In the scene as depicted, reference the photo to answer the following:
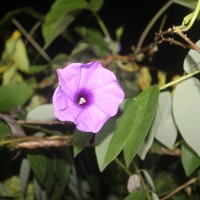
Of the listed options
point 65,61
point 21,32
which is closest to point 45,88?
point 65,61

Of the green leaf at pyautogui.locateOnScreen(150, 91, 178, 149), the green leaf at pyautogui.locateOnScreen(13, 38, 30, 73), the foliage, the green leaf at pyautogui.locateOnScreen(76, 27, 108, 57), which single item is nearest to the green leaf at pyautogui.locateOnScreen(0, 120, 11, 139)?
the foliage

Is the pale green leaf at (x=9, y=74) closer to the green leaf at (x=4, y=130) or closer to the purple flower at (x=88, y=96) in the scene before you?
the green leaf at (x=4, y=130)

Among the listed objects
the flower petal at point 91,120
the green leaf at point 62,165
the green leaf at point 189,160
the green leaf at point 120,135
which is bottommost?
the green leaf at point 189,160

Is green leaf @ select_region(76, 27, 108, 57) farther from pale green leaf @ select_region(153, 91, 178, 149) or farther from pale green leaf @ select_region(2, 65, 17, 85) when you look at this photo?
pale green leaf @ select_region(153, 91, 178, 149)

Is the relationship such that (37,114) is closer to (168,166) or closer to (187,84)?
(187,84)

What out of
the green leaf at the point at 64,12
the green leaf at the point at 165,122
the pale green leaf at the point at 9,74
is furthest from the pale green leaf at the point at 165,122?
the pale green leaf at the point at 9,74

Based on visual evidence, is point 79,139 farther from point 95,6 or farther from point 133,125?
point 95,6
